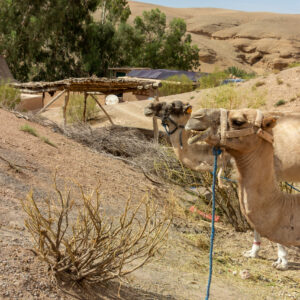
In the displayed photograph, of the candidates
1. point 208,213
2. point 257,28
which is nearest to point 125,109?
point 208,213

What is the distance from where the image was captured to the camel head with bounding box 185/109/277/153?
3436 millimetres

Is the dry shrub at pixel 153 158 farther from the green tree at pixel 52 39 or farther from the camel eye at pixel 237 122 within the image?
the green tree at pixel 52 39

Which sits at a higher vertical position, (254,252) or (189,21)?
(189,21)

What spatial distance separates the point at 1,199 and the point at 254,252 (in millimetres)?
3639

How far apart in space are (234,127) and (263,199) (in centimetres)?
59

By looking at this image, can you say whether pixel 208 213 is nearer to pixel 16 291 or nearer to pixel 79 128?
pixel 16 291

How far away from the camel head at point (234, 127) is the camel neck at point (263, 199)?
84mm

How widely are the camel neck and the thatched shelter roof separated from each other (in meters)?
12.0

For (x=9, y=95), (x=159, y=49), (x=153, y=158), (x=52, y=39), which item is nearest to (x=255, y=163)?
(x=153, y=158)

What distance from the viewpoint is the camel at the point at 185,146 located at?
21.9 ft

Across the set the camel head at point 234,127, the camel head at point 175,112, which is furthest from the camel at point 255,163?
the camel head at point 175,112

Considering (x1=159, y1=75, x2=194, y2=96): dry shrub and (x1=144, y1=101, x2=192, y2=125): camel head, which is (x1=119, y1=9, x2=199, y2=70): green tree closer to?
(x1=159, y1=75, x2=194, y2=96): dry shrub

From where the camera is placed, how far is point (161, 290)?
183 inches

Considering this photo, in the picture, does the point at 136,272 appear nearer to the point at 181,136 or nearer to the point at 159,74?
the point at 181,136
